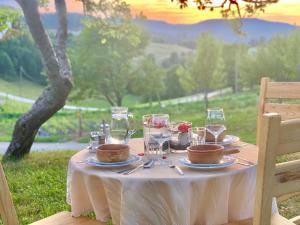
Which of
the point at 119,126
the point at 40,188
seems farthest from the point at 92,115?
the point at 119,126

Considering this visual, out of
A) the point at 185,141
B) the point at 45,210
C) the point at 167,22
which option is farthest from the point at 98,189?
the point at 167,22

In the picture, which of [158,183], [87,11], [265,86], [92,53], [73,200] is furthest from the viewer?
[92,53]

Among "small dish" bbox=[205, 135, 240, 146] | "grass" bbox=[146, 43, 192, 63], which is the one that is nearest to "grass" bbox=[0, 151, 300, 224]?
"small dish" bbox=[205, 135, 240, 146]

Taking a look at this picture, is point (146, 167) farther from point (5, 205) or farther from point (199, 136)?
point (5, 205)

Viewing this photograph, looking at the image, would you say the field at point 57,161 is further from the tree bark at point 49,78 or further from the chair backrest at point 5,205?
the chair backrest at point 5,205

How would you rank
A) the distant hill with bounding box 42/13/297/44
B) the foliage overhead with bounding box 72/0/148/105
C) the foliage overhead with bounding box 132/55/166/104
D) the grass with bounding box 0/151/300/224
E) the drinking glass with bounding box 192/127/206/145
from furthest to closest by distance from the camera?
the foliage overhead with bounding box 132/55/166/104, the foliage overhead with bounding box 72/0/148/105, the distant hill with bounding box 42/13/297/44, the grass with bounding box 0/151/300/224, the drinking glass with bounding box 192/127/206/145

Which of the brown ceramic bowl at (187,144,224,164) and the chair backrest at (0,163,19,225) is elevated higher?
the brown ceramic bowl at (187,144,224,164)

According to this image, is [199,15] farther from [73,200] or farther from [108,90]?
[73,200]

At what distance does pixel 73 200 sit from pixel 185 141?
515 millimetres

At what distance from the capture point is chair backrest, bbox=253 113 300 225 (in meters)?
1.14

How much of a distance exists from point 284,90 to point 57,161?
3075mm

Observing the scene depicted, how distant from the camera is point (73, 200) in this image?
5.90 ft

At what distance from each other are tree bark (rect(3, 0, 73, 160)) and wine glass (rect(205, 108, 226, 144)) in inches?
129

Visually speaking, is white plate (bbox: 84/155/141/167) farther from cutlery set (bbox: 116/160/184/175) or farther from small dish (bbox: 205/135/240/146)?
small dish (bbox: 205/135/240/146)
